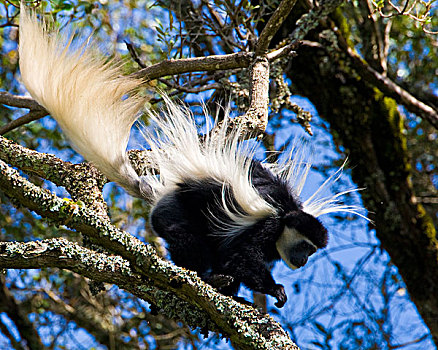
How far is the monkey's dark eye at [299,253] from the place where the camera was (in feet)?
10.1

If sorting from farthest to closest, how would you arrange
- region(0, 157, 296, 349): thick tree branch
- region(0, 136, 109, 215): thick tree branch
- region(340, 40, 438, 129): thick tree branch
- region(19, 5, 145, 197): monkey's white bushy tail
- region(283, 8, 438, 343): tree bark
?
1. region(283, 8, 438, 343): tree bark
2. region(340, 40, 438, 129): thick tree branch
3. region(19, 5, 145, 197): monkey's white bushy tail
4. region(0, 136, 109, 215): thick tree branch
5. region(0, 157, 296, 349): thick tree branch

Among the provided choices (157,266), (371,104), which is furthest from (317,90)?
(157,266)

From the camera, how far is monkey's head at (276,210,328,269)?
3013 mm

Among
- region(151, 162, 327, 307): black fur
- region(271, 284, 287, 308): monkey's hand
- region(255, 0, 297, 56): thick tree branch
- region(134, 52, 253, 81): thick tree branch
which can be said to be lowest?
region(271, 284, 287, 308): monkey's hand

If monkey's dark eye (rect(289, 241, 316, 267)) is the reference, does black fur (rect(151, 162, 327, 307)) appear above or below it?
above

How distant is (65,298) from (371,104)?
3.96 meters

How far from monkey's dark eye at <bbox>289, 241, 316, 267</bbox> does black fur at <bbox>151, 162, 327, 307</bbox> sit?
1 cm

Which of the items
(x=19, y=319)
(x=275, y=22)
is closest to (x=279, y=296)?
(x=275, y=22)

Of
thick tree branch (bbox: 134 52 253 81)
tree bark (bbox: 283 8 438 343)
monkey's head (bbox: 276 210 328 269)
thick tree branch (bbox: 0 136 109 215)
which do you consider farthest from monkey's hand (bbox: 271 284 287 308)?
tree bark (bbox: 283 8 438 343)

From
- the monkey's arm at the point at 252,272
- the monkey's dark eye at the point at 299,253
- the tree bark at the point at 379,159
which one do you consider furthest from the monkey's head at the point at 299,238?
the tree bark at the point at 379,159

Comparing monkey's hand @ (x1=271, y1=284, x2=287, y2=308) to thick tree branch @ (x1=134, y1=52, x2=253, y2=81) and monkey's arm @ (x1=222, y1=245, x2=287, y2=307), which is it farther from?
thick tree branch @ (x1=134, y1=52, x2=253, y2=81)

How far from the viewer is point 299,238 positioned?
305 cm

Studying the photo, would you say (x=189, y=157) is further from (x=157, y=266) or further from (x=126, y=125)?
(x=157, y=266)

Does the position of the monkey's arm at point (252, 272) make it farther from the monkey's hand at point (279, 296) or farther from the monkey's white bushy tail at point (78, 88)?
the monkey's white bushy tail at point (78, 88)
